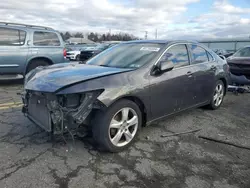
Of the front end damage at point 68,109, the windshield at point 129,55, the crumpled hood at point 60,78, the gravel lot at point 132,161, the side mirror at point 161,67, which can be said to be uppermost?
the windshield at point 129,55

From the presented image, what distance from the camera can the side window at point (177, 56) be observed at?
4.01 metres

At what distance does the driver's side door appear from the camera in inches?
146

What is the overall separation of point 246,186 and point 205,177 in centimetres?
43

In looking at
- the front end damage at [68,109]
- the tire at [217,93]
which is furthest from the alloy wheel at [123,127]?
the tire at [217,93]

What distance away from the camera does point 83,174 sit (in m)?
2.74

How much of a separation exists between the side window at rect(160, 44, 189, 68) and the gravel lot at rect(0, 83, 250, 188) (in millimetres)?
1147

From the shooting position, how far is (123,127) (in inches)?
130

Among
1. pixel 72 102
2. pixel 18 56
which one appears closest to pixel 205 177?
pixel 72 102

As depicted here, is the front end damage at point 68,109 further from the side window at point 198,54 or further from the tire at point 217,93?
the tire at point 217,93

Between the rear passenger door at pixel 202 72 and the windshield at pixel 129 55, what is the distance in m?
0.93

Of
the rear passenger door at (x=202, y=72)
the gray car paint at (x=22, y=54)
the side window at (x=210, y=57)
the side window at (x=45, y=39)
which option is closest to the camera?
the rear passenger door at (x=202, y=72)

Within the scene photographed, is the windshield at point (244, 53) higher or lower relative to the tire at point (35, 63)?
higher

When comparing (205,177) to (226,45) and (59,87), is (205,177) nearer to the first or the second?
(59,87)

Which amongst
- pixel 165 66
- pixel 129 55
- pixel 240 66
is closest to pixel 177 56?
pixel 165 66
